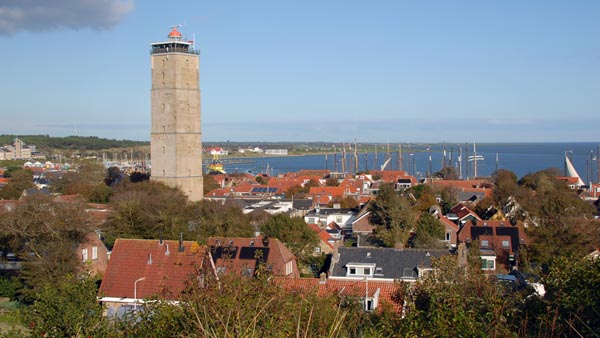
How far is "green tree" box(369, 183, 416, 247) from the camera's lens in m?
31.2

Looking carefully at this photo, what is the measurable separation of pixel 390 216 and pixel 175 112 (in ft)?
50.3

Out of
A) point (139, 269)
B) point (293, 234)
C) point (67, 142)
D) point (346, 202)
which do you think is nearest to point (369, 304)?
point (139, 269)

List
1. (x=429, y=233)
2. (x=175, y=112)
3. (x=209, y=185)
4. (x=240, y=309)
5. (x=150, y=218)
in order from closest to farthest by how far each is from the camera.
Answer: (x=240, y=309) < (x=150, y=218) < (x=429, y=233) < (x=175, y=112) < (x=209, y=185)

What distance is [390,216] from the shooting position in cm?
3397

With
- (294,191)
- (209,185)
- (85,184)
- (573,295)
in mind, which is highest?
(573,295)

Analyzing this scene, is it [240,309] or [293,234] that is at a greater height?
[240,309]

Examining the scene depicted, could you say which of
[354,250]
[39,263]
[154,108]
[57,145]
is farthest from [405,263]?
[57,145]

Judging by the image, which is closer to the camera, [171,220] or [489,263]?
[489,263]

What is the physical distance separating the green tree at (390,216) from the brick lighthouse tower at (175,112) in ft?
39.7

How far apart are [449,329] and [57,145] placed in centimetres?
17450

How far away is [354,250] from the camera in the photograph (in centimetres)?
2322

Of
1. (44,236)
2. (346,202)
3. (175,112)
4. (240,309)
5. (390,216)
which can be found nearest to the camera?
(240,309)

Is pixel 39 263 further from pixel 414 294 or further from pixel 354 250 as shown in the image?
pixel 414 294

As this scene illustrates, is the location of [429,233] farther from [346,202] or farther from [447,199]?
[346,202]
